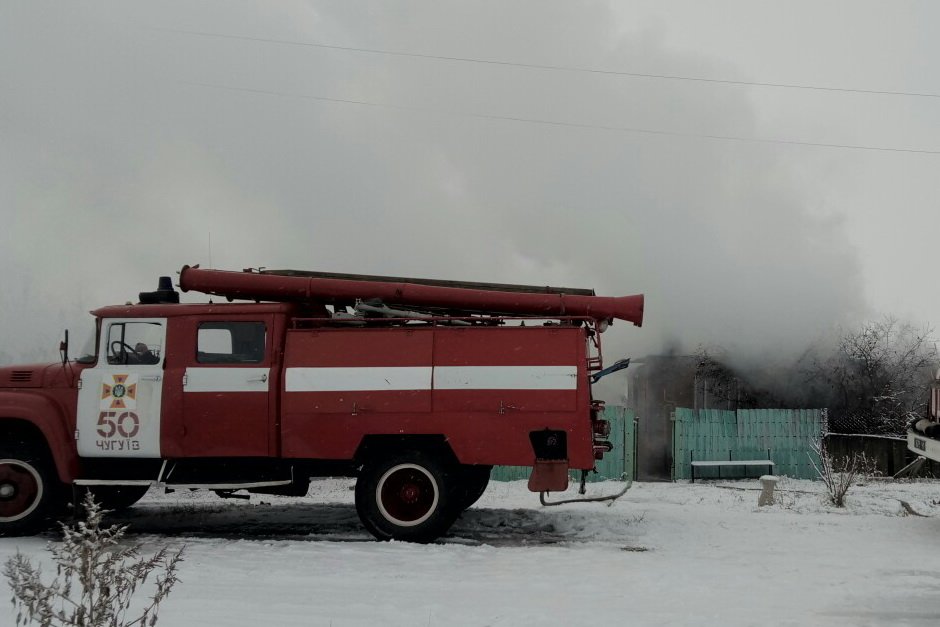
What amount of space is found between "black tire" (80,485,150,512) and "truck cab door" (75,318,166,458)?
1.56m

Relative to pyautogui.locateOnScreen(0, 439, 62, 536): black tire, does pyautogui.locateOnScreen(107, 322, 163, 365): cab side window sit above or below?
above

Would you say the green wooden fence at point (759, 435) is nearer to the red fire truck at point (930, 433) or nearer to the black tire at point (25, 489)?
the red fire truck at point (930, 433)

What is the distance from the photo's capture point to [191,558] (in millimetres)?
6996

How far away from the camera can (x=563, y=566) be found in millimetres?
6746

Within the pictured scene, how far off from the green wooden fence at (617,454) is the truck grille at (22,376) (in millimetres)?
10361

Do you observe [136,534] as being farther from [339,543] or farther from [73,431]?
[339,543]

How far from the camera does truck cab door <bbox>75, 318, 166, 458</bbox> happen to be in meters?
8.34

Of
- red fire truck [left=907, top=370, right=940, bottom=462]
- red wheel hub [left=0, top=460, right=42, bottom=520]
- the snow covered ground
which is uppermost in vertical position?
red fire truck [left=907, top=370, right=940, bottom=462]

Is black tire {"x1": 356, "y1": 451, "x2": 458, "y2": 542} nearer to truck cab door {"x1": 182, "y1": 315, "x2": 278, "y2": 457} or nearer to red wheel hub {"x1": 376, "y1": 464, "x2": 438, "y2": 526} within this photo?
red wheel hub {"x1": 376, "y1": 464, "x2": 438, "y2": 526}

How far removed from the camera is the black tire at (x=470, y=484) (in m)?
8.38

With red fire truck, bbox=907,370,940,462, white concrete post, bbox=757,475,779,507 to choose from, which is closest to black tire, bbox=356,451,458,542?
white concrete post, bbox=757,475,779,507

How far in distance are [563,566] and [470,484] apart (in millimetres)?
2598

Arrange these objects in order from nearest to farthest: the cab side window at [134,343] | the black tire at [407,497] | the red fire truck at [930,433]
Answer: the black tire at [407,497] < the cab side window at [134,343] < the red fire truck at [930,433]

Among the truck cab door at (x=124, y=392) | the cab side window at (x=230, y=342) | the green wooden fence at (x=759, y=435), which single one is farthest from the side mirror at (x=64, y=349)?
the green wooden fence at (x=759, y=435)
